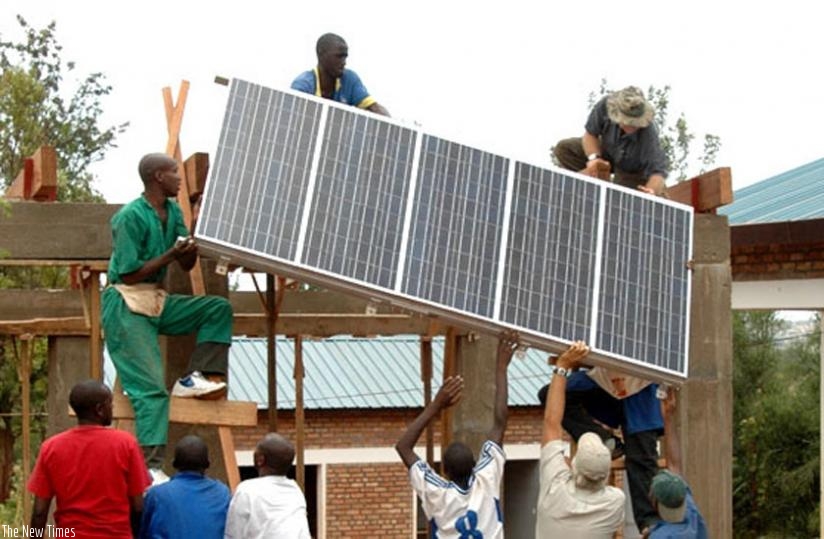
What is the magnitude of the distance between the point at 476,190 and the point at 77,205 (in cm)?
268

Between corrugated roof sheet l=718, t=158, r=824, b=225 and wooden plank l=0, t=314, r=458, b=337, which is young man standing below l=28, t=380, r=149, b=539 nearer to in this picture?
wooden plank l=0, t=314, r=458, b=337

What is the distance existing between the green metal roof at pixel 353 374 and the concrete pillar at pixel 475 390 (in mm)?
13593

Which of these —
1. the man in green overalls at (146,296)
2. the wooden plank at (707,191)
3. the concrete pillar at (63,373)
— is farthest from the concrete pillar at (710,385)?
the concrete pillar at (63,373)

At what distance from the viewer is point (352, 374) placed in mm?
28281

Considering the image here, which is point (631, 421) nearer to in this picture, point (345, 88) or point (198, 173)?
point (345, 88)

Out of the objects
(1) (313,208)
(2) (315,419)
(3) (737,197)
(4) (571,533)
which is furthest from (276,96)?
(2) (315,419)

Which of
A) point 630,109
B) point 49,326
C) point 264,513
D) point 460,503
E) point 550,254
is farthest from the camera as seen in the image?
point 49,326

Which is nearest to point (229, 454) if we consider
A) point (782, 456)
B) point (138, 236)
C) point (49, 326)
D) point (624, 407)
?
point (138, 236)

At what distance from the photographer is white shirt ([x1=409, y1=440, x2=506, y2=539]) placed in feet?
28.5

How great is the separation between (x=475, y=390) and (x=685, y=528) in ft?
11.5

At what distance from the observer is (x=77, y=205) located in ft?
34.8

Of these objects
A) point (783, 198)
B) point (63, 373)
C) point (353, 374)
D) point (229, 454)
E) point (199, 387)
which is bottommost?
point (229, 454)

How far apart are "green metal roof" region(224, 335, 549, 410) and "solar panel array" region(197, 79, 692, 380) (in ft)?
54.1

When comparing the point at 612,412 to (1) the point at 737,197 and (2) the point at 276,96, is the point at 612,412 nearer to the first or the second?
(2) the point at 276,96
